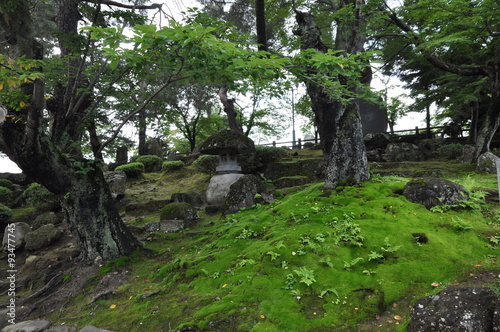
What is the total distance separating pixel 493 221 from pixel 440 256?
6.30 feet

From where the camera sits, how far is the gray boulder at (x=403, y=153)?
15.4 meters

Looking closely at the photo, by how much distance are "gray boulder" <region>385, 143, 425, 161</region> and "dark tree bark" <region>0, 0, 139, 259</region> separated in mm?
13535

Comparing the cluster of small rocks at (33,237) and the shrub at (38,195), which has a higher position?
the shrub at (38,195)

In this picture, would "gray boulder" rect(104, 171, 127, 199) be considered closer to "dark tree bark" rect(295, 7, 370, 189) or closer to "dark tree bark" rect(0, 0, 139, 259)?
"dark tree bark" rect(0, 0, 139, 259)

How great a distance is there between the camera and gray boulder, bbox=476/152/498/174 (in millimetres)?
9773

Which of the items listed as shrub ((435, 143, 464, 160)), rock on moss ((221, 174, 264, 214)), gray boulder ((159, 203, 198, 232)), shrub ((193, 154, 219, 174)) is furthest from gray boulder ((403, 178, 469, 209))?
shrub ((193, 154, 219, 174))

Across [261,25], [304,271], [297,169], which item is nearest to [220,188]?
[297,169]

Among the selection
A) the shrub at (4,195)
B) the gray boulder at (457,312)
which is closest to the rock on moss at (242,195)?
the gray boulder at (457,312)

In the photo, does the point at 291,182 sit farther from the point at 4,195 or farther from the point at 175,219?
the point at 4,195

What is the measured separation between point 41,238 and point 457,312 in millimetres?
10300

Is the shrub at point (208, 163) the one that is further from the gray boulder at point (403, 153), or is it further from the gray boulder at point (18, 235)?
the gray boulder at point (403, 153)

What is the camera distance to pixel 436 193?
5.94 m

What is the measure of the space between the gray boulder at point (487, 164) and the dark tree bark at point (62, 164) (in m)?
11.4

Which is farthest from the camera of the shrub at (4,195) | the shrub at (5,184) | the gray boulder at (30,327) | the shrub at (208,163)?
the shrub at (208,163)
